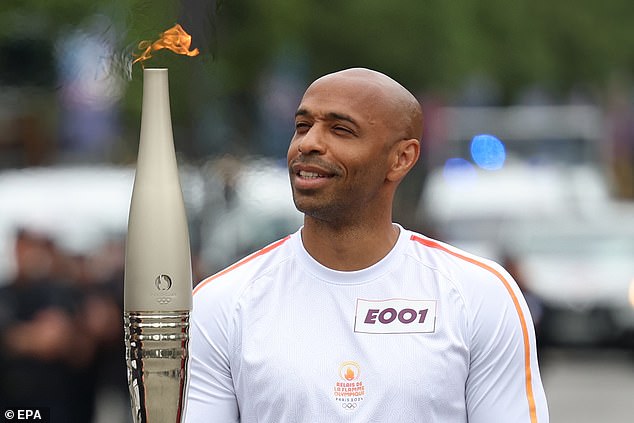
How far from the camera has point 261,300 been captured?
4062 mm

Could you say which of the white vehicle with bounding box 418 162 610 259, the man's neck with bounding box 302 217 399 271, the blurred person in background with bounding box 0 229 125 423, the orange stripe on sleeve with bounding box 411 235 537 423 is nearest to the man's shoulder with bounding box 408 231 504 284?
the orange stripe on sleeve with bounding box 411 235 537 423

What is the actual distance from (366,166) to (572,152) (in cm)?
3136

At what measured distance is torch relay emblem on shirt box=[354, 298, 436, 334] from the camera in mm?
3975

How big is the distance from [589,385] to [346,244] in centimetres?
1363

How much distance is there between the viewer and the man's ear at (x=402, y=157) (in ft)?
13.3

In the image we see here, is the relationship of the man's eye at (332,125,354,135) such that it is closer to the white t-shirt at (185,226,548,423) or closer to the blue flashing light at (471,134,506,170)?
the white t-shirt at (185,226,548,423)

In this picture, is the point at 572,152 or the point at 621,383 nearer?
the point at 621,383

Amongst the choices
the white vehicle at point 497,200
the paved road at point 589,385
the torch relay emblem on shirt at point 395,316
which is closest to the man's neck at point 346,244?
the torch relay emblem on shirt at point 395,316

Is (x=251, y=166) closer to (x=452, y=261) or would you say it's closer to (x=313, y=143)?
(x=452, y=261)

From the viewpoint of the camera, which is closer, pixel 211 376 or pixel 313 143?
pixel 313 143

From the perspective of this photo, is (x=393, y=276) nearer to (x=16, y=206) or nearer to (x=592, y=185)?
(x=16, y=206)

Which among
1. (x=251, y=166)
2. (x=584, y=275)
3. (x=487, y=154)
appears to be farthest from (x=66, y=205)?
(x=487, y=154)

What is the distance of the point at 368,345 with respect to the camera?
395 cm

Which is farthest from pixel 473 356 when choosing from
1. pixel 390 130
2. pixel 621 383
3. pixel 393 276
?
pixel 621 383
